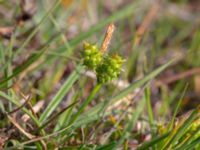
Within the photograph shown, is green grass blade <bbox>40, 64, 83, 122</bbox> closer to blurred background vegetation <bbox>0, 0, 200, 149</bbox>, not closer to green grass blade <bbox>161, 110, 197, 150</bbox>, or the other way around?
blurred background vegetation <bbox>0, 0, 200, 149</bbox>

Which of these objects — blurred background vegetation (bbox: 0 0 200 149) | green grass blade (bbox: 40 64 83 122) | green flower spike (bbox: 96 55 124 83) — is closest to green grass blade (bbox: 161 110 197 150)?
blurred background vegetation (bbox: 0 0 200 149)

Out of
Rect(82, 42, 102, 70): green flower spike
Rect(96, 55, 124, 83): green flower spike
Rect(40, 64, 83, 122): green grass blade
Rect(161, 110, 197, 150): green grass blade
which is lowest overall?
Rect(161, 110, 197, 150): green grass blade

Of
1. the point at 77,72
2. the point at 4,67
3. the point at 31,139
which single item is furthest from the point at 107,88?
the point at 31,139

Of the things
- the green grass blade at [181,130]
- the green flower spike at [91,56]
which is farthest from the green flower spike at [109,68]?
the green grass blade at [181,130]

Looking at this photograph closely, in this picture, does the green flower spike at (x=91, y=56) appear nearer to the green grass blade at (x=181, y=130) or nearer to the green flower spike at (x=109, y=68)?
the green flower spike at (x=109, y=68)

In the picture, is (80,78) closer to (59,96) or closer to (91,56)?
(59,96)

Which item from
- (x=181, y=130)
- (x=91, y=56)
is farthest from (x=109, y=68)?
(x=181, y=130)
